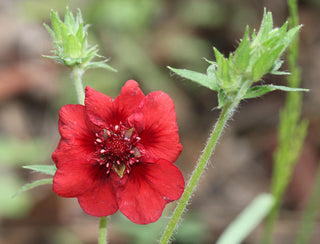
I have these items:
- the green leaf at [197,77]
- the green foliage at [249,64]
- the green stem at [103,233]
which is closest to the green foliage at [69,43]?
the green leaf at [197,77]

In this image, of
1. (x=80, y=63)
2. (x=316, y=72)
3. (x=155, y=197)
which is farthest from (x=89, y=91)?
(x=316, y=72)

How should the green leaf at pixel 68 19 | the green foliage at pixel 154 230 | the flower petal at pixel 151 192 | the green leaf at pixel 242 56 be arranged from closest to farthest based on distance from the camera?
the green leaf at pixel 242 56 < the flower petal at pixel 151 192 < the green leaf at pixel 68 19 < the green foliage at pixel 154 230

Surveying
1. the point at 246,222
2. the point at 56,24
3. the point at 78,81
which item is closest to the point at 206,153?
the point at 78,81

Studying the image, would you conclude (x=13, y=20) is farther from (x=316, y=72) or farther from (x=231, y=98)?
(x=231, y=98)

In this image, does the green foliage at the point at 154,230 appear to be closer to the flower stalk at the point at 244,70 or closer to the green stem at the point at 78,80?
the green stem at the point at 78,80

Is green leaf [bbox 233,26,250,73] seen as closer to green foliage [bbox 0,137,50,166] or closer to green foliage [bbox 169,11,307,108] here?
green foliage [bbox 169,11,307,108]

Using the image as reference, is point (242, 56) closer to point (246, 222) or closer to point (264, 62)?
point (264, 62)

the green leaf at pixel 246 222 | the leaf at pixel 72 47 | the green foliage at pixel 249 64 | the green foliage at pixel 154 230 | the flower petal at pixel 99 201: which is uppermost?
the green foliage at pixel 249 64

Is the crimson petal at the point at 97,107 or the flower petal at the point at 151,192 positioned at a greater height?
the crimson petal at the point at 97,107
